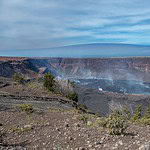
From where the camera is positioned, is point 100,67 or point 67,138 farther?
point 100,67

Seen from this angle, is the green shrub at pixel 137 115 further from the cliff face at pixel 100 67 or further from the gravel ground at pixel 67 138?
the cliff face at pixel 100 67

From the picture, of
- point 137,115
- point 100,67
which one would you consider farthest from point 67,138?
point 100,67

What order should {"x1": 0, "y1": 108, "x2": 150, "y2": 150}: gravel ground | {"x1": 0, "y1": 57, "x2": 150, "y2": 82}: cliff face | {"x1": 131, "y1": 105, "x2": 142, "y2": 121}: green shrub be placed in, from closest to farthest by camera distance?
{"x1": 0, "y1": 108, "x2": 150, "y2": 150}: gravel ground, {"x1": 131, "y1": 105, "x2": 142, "y2": 121}: green shrub, {"x1": 0, "y1": 57, "x2": 150, "y2": 82}: cliff face

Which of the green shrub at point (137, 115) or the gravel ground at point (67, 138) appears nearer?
the gravel ground at point (67, 138)

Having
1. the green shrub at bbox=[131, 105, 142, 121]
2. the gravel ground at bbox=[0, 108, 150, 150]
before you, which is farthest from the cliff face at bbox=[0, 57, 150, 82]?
the gravel ground at bbox=[0, 108, 150, 150]

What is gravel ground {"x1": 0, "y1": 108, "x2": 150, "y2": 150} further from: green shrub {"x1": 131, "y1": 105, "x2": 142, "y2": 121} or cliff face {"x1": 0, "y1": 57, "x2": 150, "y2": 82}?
cliff face {"x1": 0, "y1": 57, "x2": 150, "y2": 82}

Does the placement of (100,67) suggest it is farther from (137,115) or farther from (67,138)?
(67,138)

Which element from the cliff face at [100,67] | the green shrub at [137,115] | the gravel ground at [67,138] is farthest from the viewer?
the cliff face at [100,67]

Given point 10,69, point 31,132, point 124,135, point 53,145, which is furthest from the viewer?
point 10,69

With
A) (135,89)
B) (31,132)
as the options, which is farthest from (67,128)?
(135,89)

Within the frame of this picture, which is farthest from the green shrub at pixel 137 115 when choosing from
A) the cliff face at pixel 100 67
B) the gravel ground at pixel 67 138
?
the cliff face at pixel 100 67

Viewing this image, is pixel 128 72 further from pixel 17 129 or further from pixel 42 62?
pixel 17 129

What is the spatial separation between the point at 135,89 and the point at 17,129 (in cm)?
10972

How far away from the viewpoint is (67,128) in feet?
30.0
